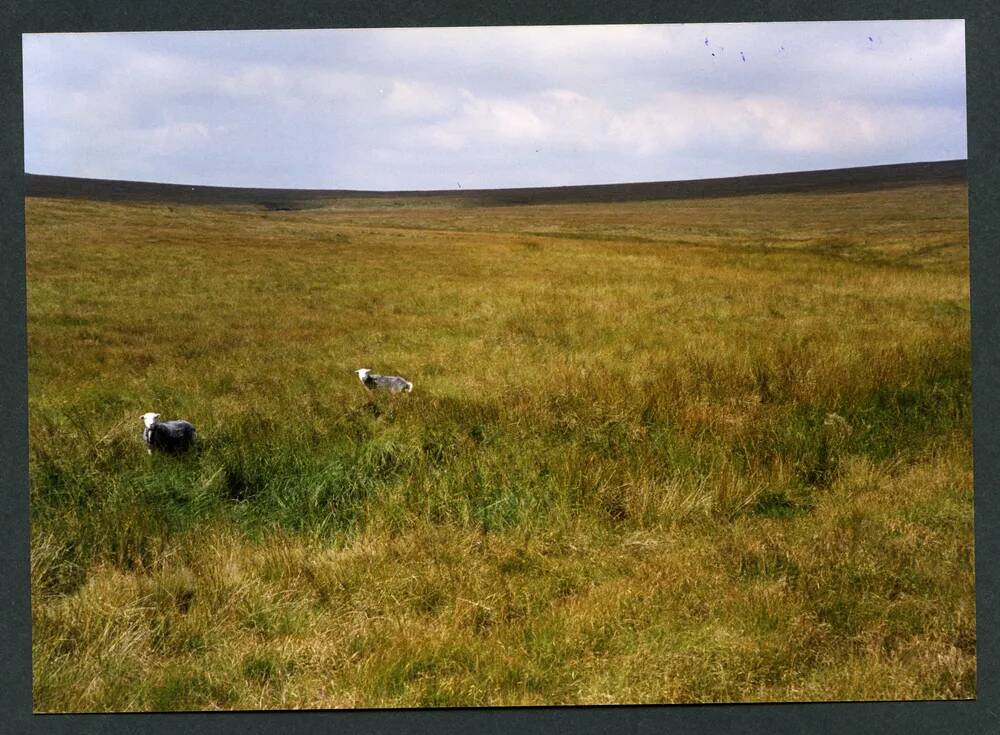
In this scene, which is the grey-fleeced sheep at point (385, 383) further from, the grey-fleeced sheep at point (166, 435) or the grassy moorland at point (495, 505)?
the grey-fleeced sheep at point (166, 435)

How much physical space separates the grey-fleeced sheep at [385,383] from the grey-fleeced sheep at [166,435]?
6.05ft

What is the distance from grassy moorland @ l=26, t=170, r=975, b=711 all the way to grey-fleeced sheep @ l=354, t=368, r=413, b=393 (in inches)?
10.8

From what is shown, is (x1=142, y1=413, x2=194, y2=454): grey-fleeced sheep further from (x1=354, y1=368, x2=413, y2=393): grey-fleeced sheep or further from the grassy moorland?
(x1=354, y1=368, x2=413, y2=393): grey-fleeced sheep

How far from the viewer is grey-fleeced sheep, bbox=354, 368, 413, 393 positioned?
22.5 feet

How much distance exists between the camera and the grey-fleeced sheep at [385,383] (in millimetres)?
6863

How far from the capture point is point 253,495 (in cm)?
518

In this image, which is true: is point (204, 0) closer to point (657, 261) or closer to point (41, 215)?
point (41, 215)

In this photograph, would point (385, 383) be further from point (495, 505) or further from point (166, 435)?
point (495, 505)

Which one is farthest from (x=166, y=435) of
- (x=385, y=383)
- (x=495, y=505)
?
(x=495, y=505)

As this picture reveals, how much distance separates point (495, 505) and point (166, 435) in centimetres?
264

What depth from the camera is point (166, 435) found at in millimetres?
5539

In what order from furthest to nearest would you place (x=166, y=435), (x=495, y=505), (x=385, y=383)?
(x=385, y=383) < (x=166, y=435) < (x=495, y=505)

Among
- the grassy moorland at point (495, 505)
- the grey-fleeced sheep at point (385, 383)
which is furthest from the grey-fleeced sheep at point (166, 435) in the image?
the grey-fleeced sheep at point (385, 383)

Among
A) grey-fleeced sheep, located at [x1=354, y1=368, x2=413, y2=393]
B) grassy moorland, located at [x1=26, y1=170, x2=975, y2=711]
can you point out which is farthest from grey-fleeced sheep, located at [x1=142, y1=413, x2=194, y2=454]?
grey-fleeced sheep, located at [x1=354, y1=368, x2=413, y2=393]
